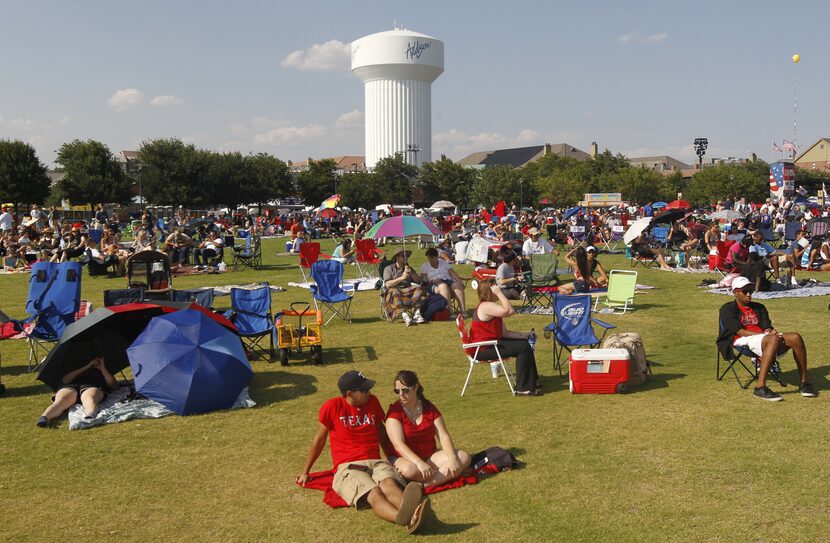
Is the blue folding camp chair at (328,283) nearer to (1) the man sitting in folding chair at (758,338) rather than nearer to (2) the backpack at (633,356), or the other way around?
(2) the backpack at (633,356)

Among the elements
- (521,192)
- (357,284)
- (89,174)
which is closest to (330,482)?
(357,284)

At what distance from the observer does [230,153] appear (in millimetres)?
69375

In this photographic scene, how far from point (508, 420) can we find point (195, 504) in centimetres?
300

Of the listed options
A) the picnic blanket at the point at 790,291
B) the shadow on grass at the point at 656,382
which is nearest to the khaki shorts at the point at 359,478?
the shadow on grass at the point at 656,382

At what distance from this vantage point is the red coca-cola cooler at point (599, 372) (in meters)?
7.78

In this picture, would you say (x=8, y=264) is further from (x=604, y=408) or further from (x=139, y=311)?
(x=604, y=408)

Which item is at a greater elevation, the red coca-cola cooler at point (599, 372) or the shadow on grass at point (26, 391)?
the red coca-cola cooler at point (599, 372)

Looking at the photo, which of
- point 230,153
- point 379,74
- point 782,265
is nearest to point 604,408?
point 782,265

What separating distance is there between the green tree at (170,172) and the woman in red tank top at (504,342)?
58746 mm

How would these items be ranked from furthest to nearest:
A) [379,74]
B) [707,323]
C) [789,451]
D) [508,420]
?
1. [379,74]
2. [707,323]
3. [508,420]
4. [789,451]

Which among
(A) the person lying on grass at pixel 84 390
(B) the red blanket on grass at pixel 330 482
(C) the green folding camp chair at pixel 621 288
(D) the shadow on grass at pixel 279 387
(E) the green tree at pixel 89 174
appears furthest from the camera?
(E) the green tree at pixel 89 174

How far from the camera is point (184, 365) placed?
7258mm

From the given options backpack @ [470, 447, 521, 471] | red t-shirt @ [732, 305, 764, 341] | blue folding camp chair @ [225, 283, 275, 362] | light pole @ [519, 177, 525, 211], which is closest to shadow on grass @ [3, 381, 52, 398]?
blue folding camp chair @ [225, 283, 275, 362]

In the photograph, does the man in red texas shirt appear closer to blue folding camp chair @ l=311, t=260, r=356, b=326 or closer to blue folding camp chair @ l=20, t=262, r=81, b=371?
blue folding camp chair @ l=20, t=262, r=81, b=371
